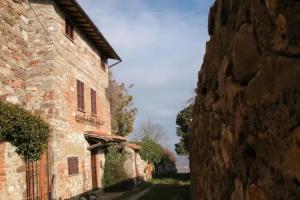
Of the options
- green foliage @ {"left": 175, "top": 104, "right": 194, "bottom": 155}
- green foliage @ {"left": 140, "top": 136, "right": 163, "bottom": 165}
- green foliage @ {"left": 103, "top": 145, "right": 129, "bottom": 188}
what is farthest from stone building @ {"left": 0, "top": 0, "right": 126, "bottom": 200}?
green foliage @ {"left": 175, "top": 104, "right": 194, "bottom": 155}

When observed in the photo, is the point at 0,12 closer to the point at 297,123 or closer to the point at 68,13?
the point at 68,13

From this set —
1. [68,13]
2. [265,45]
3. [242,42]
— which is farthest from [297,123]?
[68,13]

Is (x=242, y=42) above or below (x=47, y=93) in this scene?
below

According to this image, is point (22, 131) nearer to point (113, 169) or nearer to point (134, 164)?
point (113, 169)

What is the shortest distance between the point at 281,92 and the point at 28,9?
40.5 feet

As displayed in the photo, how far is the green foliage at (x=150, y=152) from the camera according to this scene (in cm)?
2391

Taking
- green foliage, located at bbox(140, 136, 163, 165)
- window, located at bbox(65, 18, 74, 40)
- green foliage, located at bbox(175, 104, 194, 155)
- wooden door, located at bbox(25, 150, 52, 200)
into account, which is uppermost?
window, located at bbox(65, 18, 74, 40)

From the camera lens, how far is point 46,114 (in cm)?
1211

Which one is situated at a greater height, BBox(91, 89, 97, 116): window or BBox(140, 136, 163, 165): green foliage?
BBox(91, 89, 97, 116): window

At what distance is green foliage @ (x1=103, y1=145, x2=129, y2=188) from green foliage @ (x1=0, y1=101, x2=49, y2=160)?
23.2 ft

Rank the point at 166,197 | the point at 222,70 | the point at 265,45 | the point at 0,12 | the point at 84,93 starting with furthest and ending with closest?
the point at 84,93 < the point at 166,197 < the point at 0,12 < the point at 222,70 < the point at 265,45

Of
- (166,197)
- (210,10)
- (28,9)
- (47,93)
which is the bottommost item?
(166,197)

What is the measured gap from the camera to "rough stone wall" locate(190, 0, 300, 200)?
1.62 meters

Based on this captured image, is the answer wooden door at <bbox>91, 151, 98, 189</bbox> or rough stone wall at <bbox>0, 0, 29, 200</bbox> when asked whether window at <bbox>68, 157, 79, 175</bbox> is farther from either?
rough stone wall at <bbox>0, 0, 29, 200</bbox>
